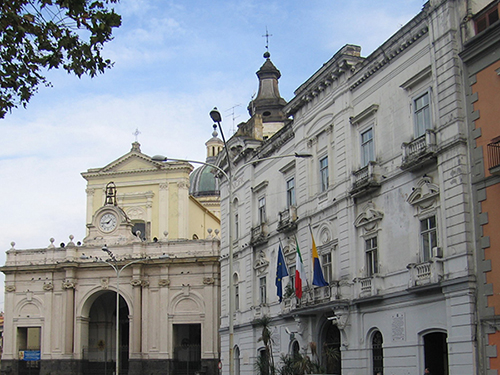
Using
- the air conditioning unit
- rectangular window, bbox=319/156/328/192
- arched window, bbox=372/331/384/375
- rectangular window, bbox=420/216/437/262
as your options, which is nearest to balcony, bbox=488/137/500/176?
the air conditioning unit

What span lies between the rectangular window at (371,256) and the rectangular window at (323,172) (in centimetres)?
466

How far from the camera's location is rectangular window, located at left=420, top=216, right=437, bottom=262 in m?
24.9

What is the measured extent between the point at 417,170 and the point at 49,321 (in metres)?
38.0

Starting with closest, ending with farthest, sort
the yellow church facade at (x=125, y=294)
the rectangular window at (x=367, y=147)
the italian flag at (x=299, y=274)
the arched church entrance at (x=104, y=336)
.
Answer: the rectangular window at (x=367, y=147), the italian flag at (x=299, y=274), the yellow church facade at (x=125, y=294), the arched church entrance at (x=104, y=336)

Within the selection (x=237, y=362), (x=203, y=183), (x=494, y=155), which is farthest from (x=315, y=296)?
(x=203, y=183)

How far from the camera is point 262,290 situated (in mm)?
39656

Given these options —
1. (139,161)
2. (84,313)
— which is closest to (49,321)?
(84,313)

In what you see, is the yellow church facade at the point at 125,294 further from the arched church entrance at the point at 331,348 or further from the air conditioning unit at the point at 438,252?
the air conditioning unit at the point at 438,252

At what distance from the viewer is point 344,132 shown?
30.9 meters

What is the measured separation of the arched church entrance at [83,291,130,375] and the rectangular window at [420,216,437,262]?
35.7 meters

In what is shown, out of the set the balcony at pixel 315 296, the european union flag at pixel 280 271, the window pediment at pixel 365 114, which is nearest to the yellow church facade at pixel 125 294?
the balcony at pixel 315 296

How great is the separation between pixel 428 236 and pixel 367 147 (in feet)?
18.5

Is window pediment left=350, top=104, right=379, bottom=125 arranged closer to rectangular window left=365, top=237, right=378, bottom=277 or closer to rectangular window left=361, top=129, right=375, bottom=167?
rectangular window left=361, top=129, right=375, bottom=167

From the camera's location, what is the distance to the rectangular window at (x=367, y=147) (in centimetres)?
2933
